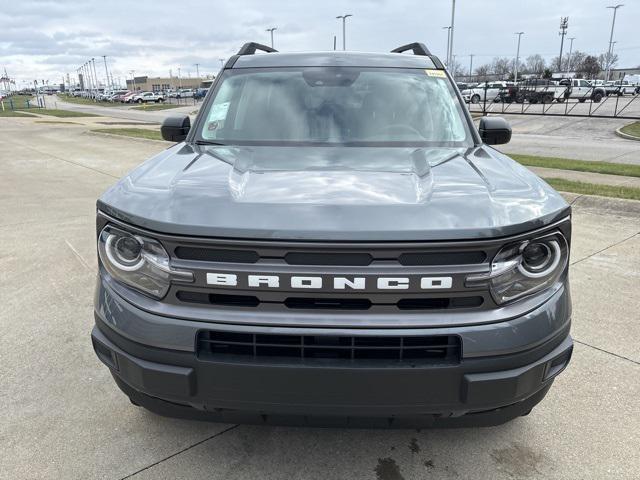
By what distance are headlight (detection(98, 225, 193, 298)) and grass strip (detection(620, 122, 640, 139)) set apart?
21823 mm

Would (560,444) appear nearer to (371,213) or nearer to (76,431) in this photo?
(371,213)

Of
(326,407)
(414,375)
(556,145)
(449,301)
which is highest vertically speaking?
(449,301)

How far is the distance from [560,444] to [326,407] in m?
1.39

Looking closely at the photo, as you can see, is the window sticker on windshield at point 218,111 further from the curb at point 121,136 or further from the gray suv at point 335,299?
the curb at point 121,136

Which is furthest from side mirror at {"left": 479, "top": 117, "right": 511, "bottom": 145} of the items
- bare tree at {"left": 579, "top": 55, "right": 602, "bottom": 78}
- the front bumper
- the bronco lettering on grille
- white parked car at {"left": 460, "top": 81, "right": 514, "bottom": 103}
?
bare tree at {"left": 579, "top": 55, "right": 602, "bottom": 78}

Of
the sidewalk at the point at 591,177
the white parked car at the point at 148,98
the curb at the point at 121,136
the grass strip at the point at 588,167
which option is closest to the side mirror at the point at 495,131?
the sidewalk at the point at 591,177

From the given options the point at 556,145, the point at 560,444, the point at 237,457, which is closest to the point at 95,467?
the point at 237,457

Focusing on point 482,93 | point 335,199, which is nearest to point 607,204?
point 335,199

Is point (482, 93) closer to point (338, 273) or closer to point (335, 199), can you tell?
point (335, 199)

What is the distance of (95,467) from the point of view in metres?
2.43

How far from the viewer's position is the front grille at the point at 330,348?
1869 mm

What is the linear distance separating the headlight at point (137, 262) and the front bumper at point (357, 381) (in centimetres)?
10

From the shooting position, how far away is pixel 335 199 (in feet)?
6.50

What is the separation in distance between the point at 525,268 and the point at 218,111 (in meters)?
2.22
